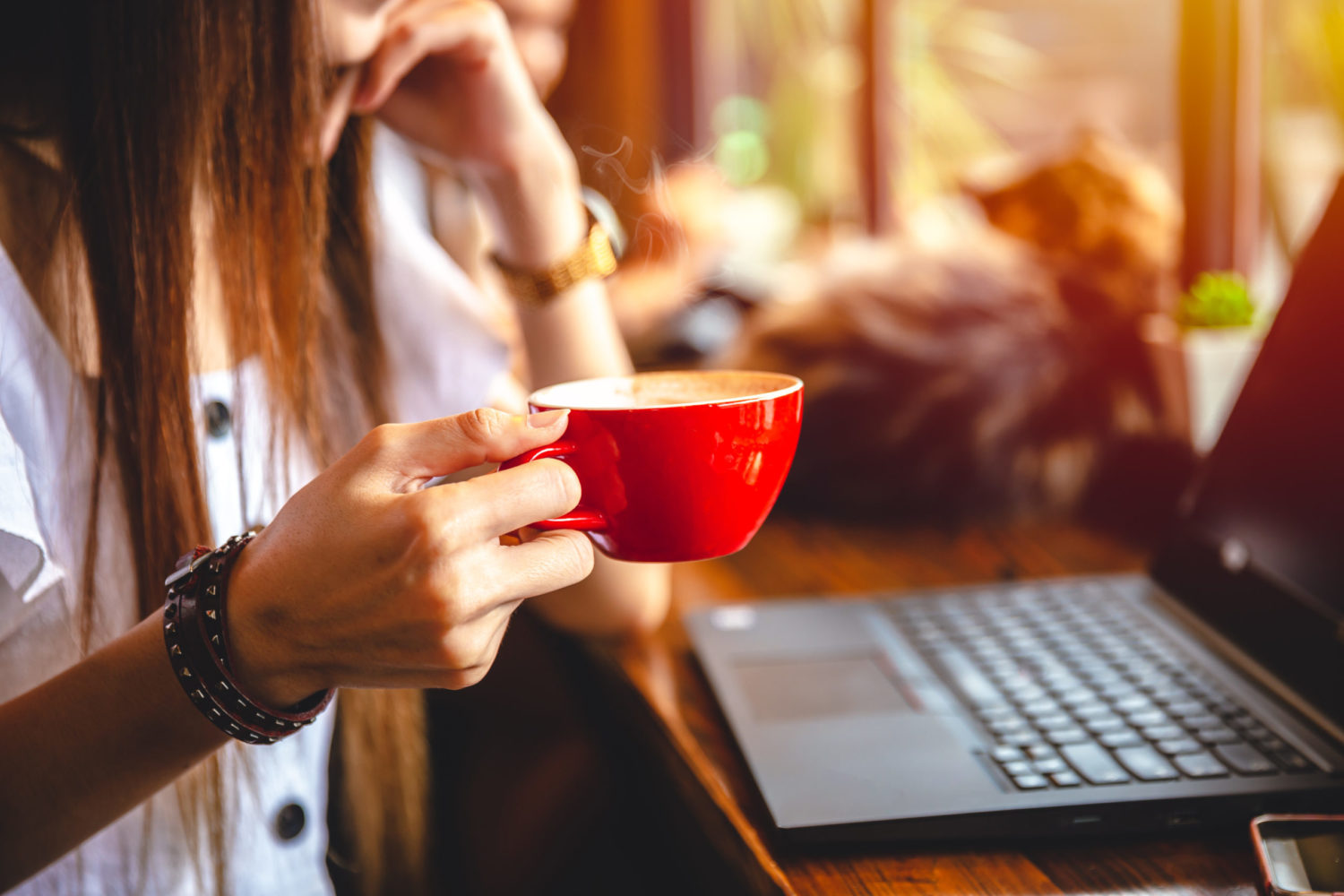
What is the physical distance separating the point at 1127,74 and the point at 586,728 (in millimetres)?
1500

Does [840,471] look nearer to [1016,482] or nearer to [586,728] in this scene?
[1016,482]

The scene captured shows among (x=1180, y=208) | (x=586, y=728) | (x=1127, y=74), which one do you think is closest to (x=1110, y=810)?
(x=586, y=728)

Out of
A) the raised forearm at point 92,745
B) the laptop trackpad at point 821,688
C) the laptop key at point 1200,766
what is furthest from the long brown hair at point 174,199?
the laptop key at point 1200,766

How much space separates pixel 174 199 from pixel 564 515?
1.13 feet

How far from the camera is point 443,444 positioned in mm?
476

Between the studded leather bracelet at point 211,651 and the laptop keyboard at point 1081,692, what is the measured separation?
42 centimetres

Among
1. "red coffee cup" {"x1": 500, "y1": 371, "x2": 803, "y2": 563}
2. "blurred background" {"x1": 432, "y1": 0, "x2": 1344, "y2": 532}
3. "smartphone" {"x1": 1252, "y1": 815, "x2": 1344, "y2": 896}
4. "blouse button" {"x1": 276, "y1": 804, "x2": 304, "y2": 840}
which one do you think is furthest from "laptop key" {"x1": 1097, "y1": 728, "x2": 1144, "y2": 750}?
"blouse button" {"x1": 276, "y1": 804, "x2": 304, "y2": 840}

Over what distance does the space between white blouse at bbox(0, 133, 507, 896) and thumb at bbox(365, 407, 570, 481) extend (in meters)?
0.28

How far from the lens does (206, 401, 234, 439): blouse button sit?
2.46 feet

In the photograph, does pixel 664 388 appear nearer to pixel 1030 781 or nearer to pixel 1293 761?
pixel 1030 781

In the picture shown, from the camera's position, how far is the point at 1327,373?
755 mm

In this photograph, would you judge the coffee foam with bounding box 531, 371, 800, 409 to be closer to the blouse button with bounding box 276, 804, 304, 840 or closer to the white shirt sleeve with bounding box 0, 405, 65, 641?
the white shirt sleeve with bounding box 0, 405, 65, 641

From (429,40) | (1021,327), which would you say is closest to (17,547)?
(429,40)

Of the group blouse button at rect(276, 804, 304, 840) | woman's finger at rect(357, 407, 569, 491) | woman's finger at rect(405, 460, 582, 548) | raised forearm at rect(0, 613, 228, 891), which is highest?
woman's finger at rect(357, 407, 569, 491)
